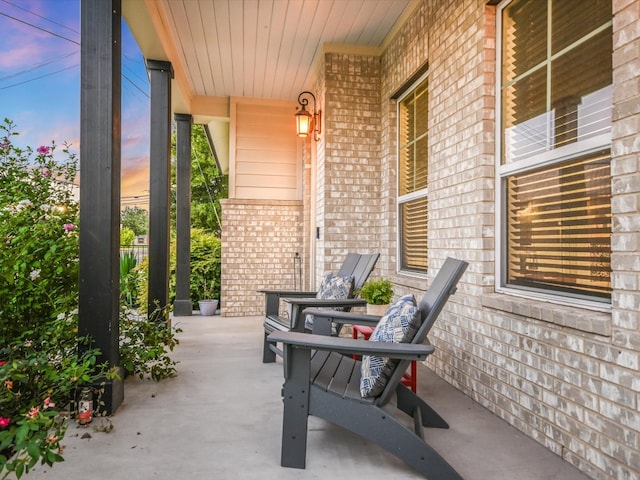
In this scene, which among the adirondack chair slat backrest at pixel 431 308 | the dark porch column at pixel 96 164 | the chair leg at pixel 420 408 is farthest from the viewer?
the dark porch column at pixel 96 164

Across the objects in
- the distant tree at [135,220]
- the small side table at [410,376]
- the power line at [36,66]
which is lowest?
the small side table at [410,376]

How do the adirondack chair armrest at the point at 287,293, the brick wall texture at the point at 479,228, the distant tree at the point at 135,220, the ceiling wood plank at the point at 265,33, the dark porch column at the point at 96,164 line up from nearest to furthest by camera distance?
the brick wall texture at the point at 479,228 → the dark porch column at the point at 96,164 → the adirondack chair armrest at the point at 287,293 → the ceiling wood plank at the point at 265,33 → the distant tree at the point at 135,220

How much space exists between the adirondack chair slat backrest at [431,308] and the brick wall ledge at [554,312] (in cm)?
49

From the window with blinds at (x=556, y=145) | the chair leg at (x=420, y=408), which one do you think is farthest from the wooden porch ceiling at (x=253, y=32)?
the chair leg at (x=420, y=408)

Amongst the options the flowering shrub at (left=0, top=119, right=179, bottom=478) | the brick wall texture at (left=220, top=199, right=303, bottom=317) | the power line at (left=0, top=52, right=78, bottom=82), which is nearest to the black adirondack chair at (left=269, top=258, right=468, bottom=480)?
the flowering shrub at (left=0, top=119, right=179, bottom=478)

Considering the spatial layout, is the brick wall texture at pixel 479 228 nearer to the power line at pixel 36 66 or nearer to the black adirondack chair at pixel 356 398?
the black adirondack chair at pixel 356 398

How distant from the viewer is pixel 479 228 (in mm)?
2730

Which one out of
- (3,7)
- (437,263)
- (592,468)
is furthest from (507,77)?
(3,7)

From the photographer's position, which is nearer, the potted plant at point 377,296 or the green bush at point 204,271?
the potted plant at point 377,296

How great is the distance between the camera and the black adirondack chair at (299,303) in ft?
10.5

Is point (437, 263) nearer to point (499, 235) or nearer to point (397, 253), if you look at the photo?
point (499, 235)

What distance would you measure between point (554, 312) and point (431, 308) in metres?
0.60

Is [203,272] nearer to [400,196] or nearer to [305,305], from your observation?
[400,196]

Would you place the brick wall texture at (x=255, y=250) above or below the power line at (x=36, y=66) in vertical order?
below
